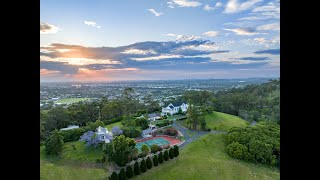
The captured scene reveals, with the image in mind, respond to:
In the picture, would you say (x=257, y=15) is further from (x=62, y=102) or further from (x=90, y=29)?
(x=62, y=102)

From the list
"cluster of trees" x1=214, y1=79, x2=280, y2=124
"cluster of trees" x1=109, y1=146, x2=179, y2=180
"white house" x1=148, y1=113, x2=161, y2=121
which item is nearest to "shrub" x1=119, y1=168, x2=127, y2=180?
"cluster of trees" x1=109, y1=146, x2=179, y2=180

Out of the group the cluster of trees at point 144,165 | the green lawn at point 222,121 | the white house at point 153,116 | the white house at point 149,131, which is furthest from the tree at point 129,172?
the green lawn at point 222,121

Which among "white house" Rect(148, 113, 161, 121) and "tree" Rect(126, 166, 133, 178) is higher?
"white house" Rect(148, 113, 161, 121)

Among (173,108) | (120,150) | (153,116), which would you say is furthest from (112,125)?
(173,108)

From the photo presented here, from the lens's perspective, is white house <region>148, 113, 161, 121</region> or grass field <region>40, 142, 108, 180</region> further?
white house <region>148, 113, 161, 121</region>

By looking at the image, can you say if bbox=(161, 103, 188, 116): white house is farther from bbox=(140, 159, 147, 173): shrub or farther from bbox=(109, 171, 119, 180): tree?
bbox=(109, 171, 119, 180): tree
